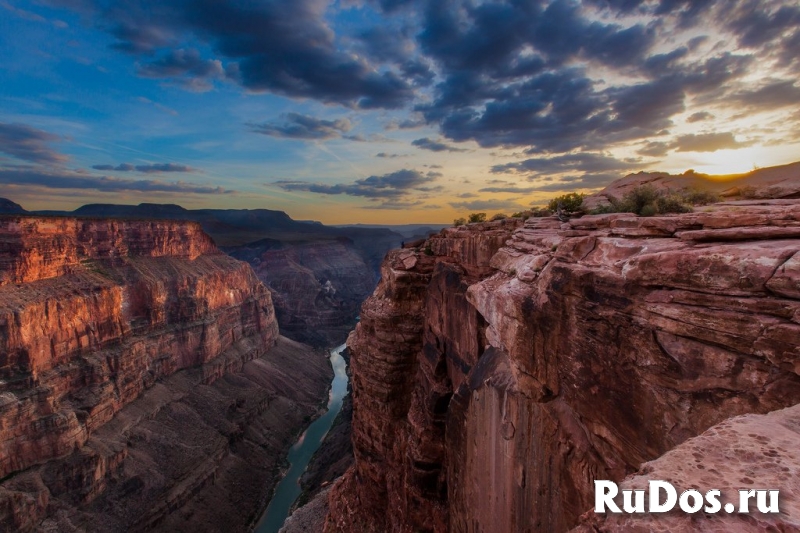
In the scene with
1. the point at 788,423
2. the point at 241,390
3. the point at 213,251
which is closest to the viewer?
the point at 788,423

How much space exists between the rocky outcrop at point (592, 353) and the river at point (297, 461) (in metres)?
33.8

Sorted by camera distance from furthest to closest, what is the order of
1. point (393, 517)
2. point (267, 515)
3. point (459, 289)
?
point (267, 515) < point (393, 517) < point (459, 289)

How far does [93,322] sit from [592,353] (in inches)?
2172

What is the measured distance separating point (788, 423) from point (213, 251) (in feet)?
283

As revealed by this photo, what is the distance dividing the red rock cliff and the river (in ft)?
58.2

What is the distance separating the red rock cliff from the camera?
3703 cm

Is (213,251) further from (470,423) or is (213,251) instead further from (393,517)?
(470,423)

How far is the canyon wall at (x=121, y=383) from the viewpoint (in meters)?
36.3

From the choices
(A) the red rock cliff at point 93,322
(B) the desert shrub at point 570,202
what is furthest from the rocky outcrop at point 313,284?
(B) the desert shrub at point 570,202

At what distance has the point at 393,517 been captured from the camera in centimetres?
1747

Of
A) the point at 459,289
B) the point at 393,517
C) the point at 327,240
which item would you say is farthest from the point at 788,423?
the point at 327,240

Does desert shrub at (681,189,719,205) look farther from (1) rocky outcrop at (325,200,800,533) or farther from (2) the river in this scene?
(2) the river

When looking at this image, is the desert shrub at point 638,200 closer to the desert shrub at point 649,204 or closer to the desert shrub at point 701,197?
the desert shrub at point 649,204

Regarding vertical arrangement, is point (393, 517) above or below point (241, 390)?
above
